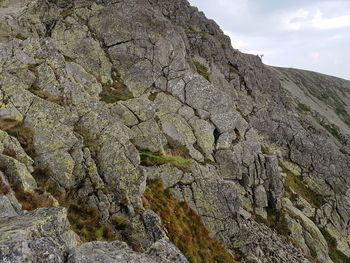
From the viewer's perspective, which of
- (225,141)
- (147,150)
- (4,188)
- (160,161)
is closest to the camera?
(4,188)

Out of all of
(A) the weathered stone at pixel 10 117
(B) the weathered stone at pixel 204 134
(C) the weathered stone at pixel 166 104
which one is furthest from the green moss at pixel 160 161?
(A) the weathered stone at pixel 10 117

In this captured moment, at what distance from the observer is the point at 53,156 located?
29.8m

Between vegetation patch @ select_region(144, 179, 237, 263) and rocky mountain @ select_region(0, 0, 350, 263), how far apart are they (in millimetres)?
144

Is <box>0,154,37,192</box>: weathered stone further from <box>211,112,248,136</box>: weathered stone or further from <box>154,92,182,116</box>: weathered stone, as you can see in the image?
<box>211,112,248,136</box>: weathered stone

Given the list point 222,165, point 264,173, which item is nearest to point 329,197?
point 264,173

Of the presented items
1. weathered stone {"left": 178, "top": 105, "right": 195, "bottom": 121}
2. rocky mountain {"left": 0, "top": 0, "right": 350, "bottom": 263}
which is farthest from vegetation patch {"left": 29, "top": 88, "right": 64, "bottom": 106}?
weathered stone {"left": 178, "top": 105, "right": 195, "bottom": 121}

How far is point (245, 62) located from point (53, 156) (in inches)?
2717

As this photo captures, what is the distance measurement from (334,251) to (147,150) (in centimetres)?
3424

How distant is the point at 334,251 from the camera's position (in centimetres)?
6072

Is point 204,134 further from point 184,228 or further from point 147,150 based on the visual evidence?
point 184,228

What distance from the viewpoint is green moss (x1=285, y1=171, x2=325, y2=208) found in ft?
226

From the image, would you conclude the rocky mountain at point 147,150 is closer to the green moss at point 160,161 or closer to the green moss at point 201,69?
the green moss at point 160,161

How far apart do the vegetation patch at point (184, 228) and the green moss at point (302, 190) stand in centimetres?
3292

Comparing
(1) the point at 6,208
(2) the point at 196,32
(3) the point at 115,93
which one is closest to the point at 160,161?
(3) the point at 115,93
